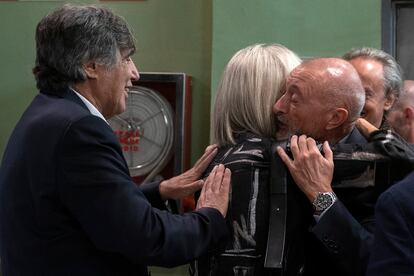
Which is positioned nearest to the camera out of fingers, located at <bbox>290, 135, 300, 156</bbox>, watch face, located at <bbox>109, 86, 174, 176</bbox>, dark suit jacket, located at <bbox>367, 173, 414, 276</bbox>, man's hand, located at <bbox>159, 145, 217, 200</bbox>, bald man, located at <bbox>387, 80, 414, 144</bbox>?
dark suit jacket, located at <bbox>367, 173, 414, 276</bbox>

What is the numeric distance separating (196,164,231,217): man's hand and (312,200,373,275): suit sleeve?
227mm

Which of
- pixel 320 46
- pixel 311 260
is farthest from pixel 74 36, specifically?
pixel 320 46

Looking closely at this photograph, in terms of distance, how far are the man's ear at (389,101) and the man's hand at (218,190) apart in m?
0.90

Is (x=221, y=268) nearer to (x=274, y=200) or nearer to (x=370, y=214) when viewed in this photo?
(x=274, y=200)

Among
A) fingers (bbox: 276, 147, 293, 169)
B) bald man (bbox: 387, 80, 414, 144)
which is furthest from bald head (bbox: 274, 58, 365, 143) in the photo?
bald man (bbox: 387, 80, 414, 144)

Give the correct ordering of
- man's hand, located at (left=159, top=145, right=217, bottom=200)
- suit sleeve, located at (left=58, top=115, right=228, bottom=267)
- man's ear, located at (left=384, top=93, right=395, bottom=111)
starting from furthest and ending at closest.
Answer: man's ear, located at (left=384, top=93, right=395, bottom=111) < man's hand, located at (left=159, top=145, right=217, bottom=200) < suit sleeve, located at (left=58, top=115, right=228, bottom=267)

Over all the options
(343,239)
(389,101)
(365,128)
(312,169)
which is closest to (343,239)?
(343,239)

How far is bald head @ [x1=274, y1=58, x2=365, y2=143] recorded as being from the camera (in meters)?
1.58

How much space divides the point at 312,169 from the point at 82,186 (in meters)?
0.52

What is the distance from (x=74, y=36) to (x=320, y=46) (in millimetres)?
2015

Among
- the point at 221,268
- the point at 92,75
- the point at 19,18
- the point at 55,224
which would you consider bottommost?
the point at 221,268

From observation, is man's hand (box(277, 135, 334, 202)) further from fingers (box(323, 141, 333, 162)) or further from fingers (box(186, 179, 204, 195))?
fingers (box(186, 179, 204, 195))

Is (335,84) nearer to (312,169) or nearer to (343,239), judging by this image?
(312,169)

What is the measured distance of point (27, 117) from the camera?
1541 mm
